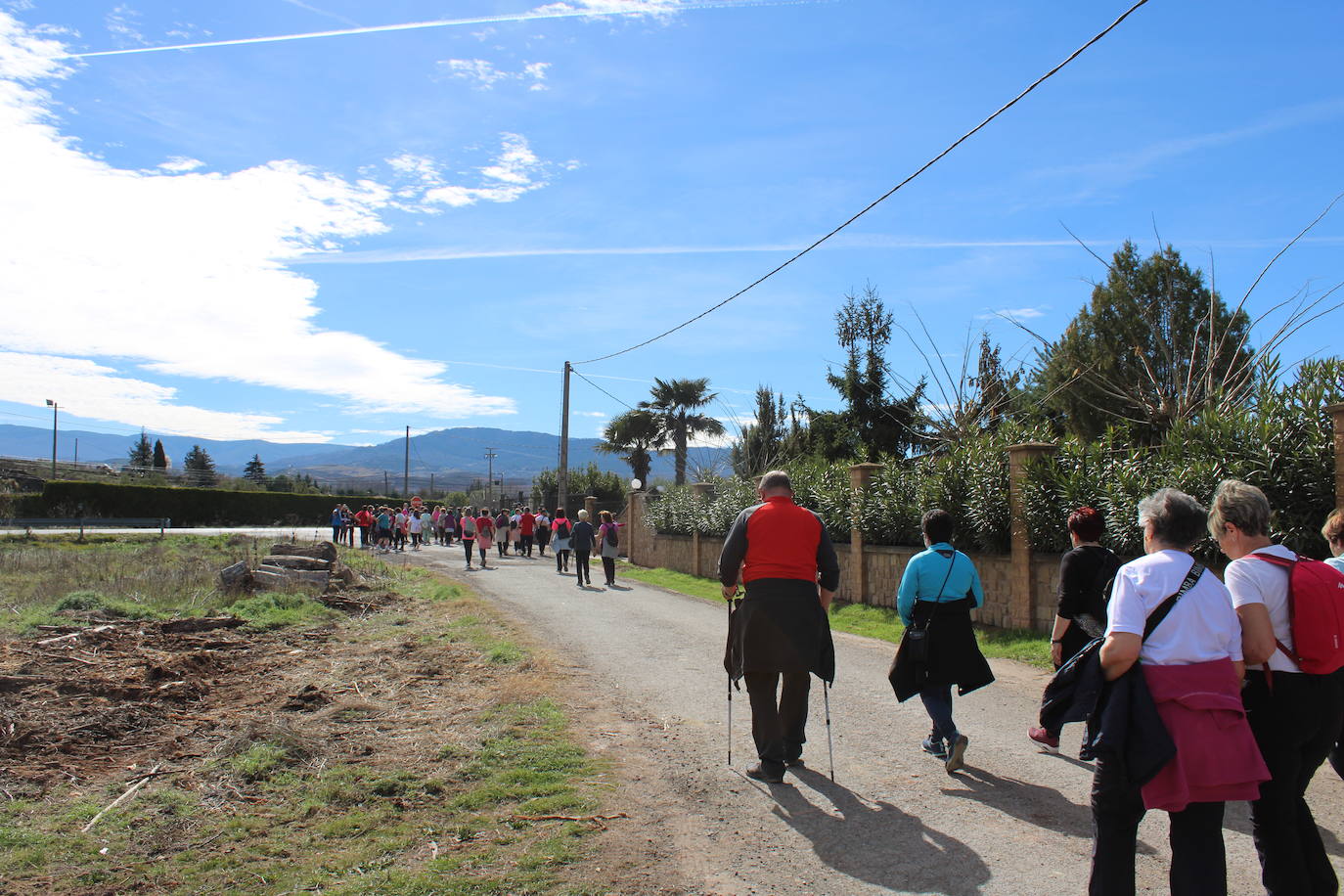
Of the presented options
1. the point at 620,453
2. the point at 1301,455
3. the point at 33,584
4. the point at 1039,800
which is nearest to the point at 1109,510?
the point at 1301,455

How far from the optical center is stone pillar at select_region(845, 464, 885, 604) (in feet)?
52.3

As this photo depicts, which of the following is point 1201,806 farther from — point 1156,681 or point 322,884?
point 322,884

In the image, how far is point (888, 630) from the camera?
13.4 metres

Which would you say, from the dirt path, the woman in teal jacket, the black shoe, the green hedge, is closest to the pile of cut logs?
the dirt path

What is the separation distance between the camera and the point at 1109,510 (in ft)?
34.6

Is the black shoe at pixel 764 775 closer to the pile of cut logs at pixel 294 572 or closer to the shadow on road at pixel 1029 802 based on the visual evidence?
the shadow on road at pixel 1029 802

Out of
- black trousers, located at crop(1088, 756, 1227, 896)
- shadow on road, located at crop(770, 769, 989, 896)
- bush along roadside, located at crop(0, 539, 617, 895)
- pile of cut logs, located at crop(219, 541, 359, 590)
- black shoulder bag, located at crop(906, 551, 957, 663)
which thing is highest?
black shoulder bag, located at crop(906, 551, 957, 663)

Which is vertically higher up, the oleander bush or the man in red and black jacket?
the oleander bush

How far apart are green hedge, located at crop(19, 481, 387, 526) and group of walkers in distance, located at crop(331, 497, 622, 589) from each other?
16334 millimetres

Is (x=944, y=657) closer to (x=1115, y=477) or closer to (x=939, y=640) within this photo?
(x=939, y=640)

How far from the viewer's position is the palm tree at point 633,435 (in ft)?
140

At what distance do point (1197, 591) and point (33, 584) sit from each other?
18403mm

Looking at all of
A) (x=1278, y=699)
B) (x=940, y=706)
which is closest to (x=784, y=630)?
(x=940, y=706)

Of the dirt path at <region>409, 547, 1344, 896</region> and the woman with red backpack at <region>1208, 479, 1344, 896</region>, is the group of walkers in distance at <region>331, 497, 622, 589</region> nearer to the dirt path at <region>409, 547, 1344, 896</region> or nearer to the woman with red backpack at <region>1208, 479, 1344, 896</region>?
the dirt path at <region>409, 547, 1344, 896</region>
